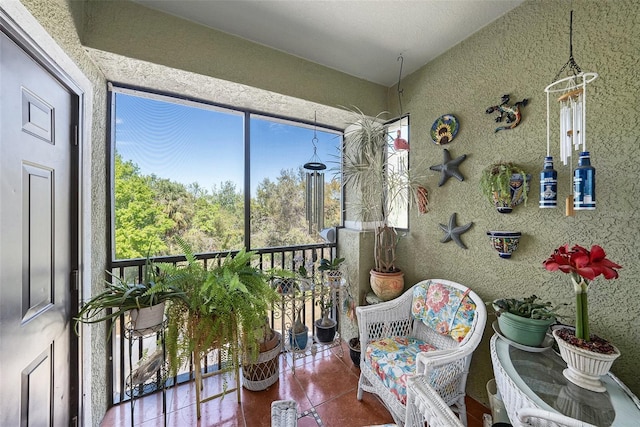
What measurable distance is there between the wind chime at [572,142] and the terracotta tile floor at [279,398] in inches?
62.4

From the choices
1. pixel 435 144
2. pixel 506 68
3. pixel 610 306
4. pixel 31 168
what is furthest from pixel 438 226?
pixel 31 168

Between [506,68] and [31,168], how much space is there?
281 centimetres

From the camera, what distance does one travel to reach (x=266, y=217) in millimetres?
2281

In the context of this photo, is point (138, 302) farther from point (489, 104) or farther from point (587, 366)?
point (489, 104)

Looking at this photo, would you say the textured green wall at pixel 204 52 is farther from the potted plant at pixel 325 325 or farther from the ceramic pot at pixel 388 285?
the potted plant at pixel 325 325

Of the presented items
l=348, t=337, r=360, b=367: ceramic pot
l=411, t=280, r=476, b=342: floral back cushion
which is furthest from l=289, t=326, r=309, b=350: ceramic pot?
l=411, t=280, r=476, b=342: floral back cushion

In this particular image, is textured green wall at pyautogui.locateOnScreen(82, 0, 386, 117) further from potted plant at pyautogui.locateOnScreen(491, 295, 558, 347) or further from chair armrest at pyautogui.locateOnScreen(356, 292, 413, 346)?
potted plant at pyautogui.locateOnScreen(491, 295, 558, 347)

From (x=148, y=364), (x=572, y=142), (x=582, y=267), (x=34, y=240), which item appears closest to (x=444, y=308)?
(x=582, y=267)

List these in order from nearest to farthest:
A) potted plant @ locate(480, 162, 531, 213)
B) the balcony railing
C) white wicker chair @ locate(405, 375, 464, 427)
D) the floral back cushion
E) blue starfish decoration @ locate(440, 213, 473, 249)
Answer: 1. white wicker chair @ locate(405, 375, 464, 427)
2. potted plant @ locate(480, 162, 531, 213)
3. the floral back cushion
4. the balcony railing
5. blue starfish decoration @ locate(440, 213, 473, 249)

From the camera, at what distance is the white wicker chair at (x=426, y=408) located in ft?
2.12

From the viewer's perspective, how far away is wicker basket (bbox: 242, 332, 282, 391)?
1813 mm

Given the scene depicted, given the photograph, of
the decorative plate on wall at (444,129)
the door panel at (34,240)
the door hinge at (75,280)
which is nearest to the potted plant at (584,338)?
the decorative plate on wall at (444,129)

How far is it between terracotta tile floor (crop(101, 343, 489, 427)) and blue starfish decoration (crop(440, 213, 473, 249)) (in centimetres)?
122

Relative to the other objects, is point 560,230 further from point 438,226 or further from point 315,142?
point 315,142
